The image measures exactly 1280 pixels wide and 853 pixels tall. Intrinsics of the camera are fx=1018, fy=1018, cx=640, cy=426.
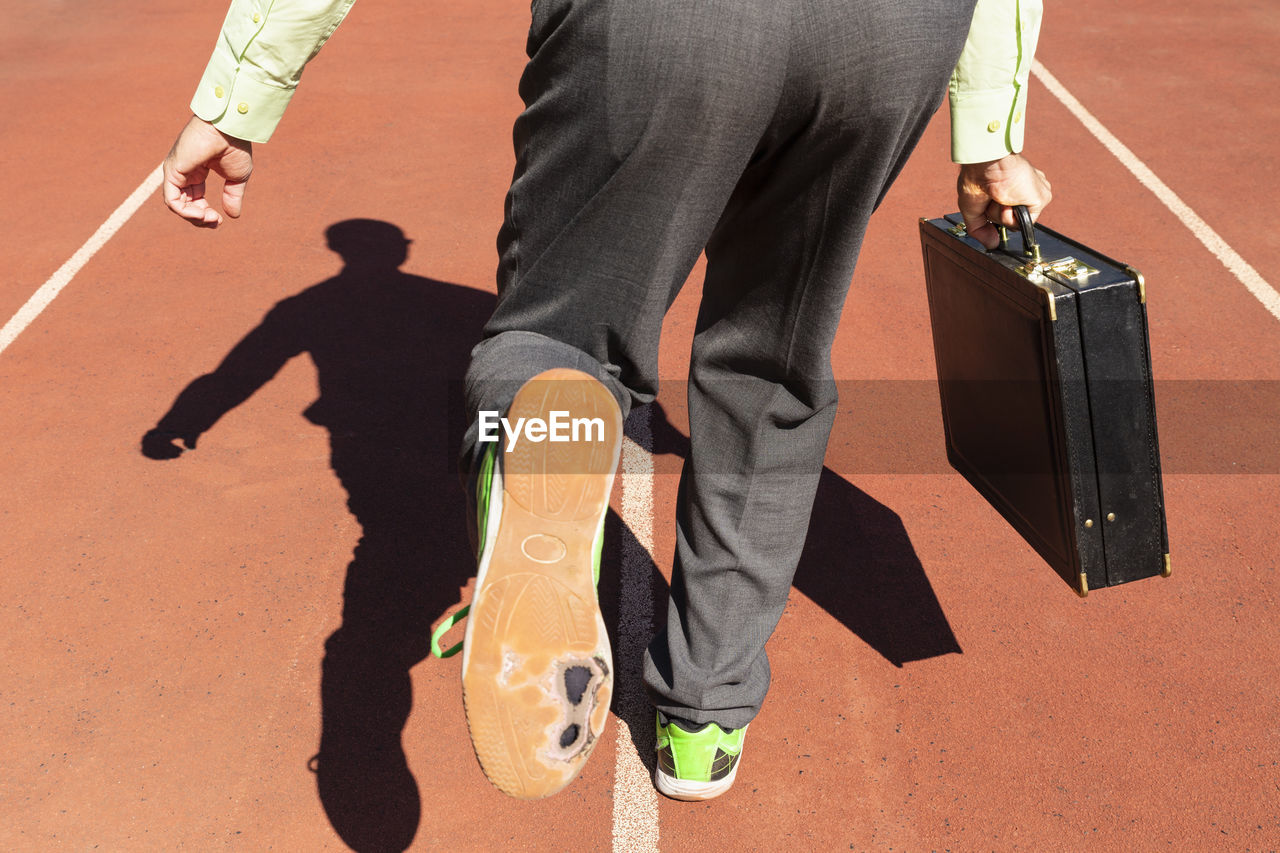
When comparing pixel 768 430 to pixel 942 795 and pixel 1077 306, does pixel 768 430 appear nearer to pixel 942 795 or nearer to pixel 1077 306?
pixel 1077 306

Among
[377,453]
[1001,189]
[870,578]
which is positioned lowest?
Result: [870,578]

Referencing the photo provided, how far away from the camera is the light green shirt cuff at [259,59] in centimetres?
191

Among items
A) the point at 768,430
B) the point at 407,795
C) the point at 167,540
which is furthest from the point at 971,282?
the point at 167,540

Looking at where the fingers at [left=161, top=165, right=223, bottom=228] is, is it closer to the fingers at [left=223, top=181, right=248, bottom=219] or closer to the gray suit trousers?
the fingers at [left=223, top=181, right=248, bottom=219]

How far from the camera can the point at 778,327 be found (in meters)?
2.09

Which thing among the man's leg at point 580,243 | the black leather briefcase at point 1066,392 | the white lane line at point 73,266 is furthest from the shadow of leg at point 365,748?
the white lane line at point 73,266

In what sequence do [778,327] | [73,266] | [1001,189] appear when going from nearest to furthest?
[778,327]
[1001,189]
[73,266]

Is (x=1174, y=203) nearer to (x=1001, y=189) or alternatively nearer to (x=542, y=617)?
(x=1001, y=189)

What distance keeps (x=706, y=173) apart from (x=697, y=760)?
5.01 ft

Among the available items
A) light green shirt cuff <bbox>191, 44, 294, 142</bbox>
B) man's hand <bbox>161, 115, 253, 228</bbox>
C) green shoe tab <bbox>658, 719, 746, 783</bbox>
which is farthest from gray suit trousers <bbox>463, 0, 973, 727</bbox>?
green shoe tab <bbox>658, 719, 746, 783</bbox>

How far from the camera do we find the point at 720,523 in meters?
2.36

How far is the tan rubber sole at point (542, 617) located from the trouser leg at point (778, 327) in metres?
0.59

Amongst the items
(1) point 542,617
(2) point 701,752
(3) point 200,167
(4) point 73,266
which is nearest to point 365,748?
(2) point 701,752

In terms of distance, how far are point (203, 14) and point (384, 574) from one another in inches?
330
